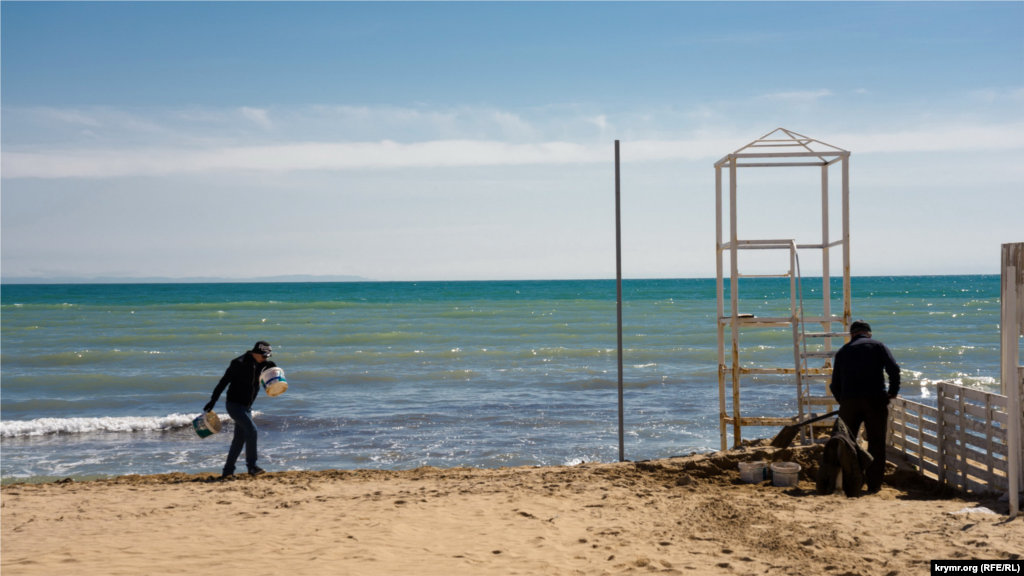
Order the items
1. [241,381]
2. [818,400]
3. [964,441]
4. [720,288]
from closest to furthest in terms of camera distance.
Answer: [964,441] → [818,400] → [241,381] → [720,288]

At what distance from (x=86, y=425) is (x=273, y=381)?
6.51m

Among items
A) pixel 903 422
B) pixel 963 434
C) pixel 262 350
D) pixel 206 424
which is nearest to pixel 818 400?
pixel 903 422

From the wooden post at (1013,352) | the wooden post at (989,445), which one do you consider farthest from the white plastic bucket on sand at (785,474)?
→ the wooden post at (1013,352)

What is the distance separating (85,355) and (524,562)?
22994mm

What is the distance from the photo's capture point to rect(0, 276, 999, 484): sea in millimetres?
10789

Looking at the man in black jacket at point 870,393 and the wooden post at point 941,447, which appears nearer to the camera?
the man in black jacket at point 870,393

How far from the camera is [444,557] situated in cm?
520

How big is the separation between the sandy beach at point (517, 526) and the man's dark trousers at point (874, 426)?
0.22 m

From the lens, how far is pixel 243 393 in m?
8.35

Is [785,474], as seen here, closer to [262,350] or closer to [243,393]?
[262,350]

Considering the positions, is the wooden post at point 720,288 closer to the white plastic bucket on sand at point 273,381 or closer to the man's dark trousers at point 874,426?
the man's dark trousers at point 874,426

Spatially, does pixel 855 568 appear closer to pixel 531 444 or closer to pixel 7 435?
pixel 531 444

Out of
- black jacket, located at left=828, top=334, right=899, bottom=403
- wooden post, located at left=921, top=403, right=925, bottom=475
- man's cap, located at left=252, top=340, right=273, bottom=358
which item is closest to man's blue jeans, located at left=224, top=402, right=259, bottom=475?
man's cap, located at left=252, top=340, right=273, bottom=358

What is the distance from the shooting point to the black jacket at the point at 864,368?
22.1 feet
